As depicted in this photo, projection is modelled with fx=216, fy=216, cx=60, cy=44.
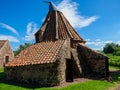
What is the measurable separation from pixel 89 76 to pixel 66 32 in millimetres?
6031

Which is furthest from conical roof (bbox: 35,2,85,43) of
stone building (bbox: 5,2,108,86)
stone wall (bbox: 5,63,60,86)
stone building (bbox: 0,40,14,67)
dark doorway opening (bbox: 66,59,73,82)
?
stone building (bbox: 0,40,14,67)

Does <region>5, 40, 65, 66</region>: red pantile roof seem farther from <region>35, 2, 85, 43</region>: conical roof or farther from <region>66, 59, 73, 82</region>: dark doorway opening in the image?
<region>35, 2, 85, 43</region>: conical roof

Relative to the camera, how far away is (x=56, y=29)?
26.5 meters

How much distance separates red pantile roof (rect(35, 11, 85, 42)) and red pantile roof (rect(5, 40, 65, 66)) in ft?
10.4

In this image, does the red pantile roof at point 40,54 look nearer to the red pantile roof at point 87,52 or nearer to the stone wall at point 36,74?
the stone wall at point 36,74

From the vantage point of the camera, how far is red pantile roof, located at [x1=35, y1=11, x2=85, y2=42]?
26.1 m

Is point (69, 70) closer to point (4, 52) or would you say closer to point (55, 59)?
point (55, 59)

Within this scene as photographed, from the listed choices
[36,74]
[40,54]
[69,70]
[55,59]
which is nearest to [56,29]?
[40,54]

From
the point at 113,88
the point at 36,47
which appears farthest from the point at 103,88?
the point at 36,47

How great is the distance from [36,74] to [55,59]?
2370mm

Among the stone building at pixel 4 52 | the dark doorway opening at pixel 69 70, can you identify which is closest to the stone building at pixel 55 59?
the dark doorway opening at pixel 69 70

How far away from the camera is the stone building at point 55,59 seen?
62.3 feet

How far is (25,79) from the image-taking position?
2047cm

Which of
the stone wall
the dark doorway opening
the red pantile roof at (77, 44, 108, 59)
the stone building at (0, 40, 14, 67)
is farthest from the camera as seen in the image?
the stone building at (0, 40, 14, 67)
